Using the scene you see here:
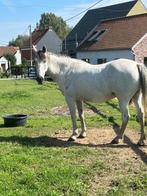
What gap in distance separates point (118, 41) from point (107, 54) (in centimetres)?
166

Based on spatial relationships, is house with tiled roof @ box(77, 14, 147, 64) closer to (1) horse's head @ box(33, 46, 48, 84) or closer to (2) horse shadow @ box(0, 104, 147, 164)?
(1) horse's head @ box(33, 46, 48, 84)

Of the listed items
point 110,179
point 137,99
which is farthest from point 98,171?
point 137,99

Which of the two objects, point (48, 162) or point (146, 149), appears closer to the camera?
point (48, 162)

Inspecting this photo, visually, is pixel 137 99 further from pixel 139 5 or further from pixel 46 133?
pixel 139 5

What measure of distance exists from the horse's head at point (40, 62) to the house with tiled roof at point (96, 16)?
4630 cm

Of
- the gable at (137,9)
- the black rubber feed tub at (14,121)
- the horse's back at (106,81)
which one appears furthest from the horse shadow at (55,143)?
the gable at (137,9)

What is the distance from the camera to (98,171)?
7086 millimetres

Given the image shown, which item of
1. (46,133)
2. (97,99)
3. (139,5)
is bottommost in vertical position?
(46,133)

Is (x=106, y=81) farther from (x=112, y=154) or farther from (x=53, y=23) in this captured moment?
(x=53, y=23)

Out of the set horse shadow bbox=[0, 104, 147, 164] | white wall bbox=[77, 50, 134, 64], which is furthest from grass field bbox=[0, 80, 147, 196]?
white wall bbox=[77, 50, 134, 64]

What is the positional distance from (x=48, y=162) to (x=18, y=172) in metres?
0.75

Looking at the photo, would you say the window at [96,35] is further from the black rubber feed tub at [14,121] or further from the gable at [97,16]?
the black rubber feed tub at [14,121]

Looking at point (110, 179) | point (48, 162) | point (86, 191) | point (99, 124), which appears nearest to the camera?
point (86, 191)

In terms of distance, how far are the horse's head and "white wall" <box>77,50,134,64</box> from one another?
2913 centimetres
